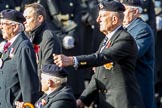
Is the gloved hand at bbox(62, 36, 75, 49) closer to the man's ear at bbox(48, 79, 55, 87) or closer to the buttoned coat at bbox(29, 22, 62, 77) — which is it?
the buttoned coat at bbox(29, 22, 62, 77)

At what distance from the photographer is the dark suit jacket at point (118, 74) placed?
25.0 ft

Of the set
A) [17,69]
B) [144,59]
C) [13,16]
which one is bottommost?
[144,59]

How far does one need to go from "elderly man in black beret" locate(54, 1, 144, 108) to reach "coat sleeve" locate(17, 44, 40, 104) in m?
0.52

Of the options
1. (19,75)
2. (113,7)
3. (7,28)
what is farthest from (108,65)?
(7,28)

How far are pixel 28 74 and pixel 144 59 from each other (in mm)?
1212

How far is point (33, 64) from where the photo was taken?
8.32 meters

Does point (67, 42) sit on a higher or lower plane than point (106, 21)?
lower

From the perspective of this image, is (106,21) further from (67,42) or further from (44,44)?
(67,42)

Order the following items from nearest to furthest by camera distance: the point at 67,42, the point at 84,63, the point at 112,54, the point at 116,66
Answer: the point at 84,63 → the point at 112,54 → the point at 116,66 → the point at 67,42

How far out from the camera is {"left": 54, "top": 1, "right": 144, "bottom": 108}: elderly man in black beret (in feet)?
25.1

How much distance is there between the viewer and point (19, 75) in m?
8.30

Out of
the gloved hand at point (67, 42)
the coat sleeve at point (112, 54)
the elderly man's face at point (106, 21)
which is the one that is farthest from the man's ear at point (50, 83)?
the gloved hand at point (67, 42)

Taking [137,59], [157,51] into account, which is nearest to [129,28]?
[137,59]

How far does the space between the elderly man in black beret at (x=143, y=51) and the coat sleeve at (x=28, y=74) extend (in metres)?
1.04
